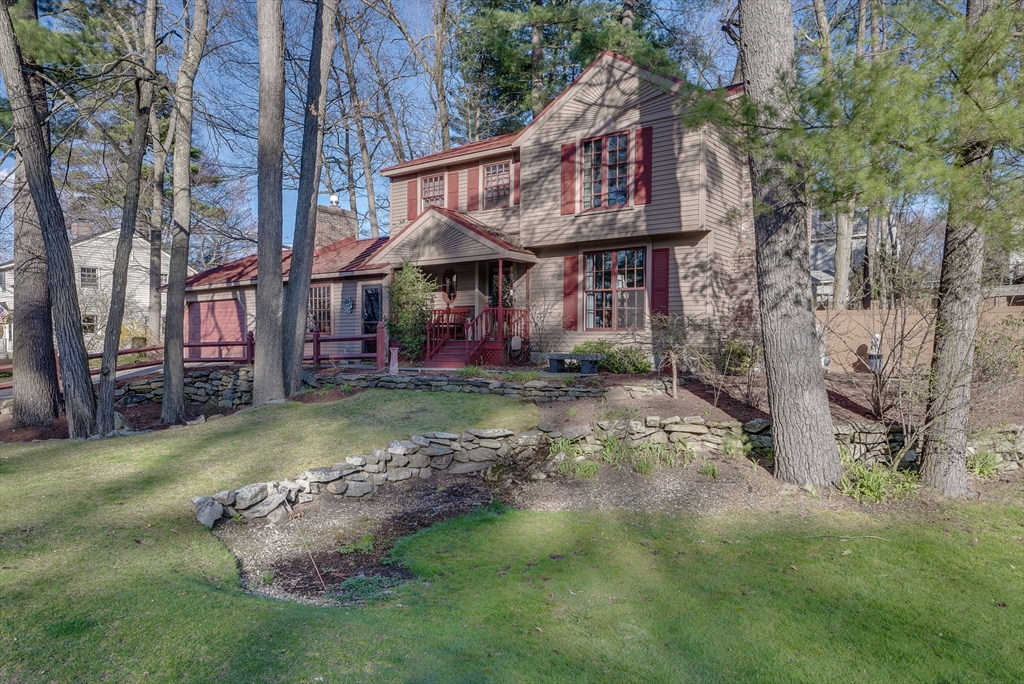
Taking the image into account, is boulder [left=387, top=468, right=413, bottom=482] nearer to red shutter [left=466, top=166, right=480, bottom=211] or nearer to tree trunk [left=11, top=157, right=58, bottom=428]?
tree trunk [left=11, top=157, right=58, bottom=428]

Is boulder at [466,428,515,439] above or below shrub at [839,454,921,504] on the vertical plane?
above

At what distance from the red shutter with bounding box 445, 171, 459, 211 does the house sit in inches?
2.4

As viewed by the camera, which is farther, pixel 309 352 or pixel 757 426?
pixel 309 352

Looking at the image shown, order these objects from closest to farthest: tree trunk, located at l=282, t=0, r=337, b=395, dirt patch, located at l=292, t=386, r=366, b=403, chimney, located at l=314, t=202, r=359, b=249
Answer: dirt patch, located at l=292, t=386, r=366, b=403 → tree trunk, located at l=282, t=0, r=337, b=395 → chimney, located at l=314, t=202, r=359, b=249

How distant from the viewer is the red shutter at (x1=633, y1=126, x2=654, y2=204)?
1242cm

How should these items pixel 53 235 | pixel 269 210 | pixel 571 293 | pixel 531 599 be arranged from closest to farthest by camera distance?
pixel 531 599 → pixel 53 235 → pixel 269 210 → pixel 571 293

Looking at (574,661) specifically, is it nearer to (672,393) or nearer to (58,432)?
(672,393)

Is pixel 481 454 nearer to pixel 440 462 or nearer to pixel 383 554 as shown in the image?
pixel 440 462

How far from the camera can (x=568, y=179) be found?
13.5 m

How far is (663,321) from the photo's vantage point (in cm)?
1098

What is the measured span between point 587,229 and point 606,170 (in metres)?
1.36

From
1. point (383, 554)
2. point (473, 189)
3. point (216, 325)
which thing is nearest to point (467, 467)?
point (383, 554)

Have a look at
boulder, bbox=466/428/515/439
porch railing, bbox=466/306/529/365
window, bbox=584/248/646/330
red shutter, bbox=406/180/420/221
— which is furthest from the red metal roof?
boulder, bbox=466/428/515/439

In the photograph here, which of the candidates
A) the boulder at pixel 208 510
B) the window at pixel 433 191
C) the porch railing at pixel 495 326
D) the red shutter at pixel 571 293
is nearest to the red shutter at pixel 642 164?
the red shutter at pixel 571 293
